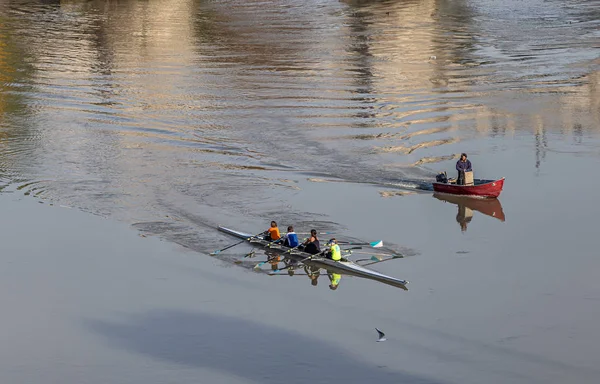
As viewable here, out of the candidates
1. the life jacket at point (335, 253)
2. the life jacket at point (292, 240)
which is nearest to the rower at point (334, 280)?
the life jacket at point (335, 253)

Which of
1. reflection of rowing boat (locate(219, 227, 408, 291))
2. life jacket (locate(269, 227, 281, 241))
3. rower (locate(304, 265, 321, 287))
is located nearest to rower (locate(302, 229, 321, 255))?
reflection of rowing boat (locate(219, 227, 408, 291))

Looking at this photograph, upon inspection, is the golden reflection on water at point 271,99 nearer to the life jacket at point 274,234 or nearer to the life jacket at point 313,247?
the life jacket at point 274,234

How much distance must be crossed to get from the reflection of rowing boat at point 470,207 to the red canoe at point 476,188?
214 mm

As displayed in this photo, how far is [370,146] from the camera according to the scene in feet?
153

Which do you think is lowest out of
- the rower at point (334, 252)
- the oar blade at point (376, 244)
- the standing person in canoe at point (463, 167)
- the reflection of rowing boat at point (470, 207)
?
the reflection of rowing boat at point (470, 207)

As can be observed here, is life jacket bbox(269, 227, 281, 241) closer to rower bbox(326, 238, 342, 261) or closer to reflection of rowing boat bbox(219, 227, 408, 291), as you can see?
reflection of rowing boat bbox(219, 227, 408, 291)

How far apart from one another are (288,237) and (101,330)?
8.03 meters

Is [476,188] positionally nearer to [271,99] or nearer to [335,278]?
[335,278]

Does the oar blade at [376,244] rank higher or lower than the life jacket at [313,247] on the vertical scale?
lower

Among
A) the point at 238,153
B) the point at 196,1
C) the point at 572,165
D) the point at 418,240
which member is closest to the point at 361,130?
the point at 238,153

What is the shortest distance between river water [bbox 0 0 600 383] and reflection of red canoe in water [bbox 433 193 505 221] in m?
0.24

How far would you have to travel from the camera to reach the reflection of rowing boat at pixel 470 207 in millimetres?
38250

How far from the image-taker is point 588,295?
98.2 feet

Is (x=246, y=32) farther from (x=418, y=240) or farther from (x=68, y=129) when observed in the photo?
(x=418, y=240)
